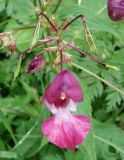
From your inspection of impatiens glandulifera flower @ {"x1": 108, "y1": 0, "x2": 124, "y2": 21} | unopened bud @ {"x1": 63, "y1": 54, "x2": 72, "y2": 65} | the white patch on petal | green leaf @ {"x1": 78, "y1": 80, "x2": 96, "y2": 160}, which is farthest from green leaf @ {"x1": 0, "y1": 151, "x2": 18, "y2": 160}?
impatiens glandulifera flower @ {"x1": 108, "y1": 0, "x2": 124, "y2": 21}

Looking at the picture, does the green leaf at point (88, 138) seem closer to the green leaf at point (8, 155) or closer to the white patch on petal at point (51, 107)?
the white patch on petal at point (51, 107)

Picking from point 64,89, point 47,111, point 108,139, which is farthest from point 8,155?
point 64,89

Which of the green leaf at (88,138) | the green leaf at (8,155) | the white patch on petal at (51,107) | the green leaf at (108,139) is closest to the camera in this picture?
the white patch on petal at (51,107)

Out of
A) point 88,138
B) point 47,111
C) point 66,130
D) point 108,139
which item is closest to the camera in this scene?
point 66,130

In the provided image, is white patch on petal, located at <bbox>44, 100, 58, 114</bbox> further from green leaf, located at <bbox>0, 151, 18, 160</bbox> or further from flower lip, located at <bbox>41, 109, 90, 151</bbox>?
green leaf, located at <bbox>0, 151, 18, 160</bbox>

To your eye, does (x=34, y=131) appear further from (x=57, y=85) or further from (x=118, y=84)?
(x=57, y=85)

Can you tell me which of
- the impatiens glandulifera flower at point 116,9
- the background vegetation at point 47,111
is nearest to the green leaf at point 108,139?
the background vegetation at point 47,111

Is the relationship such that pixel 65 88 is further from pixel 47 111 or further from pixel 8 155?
pixel 8 155
